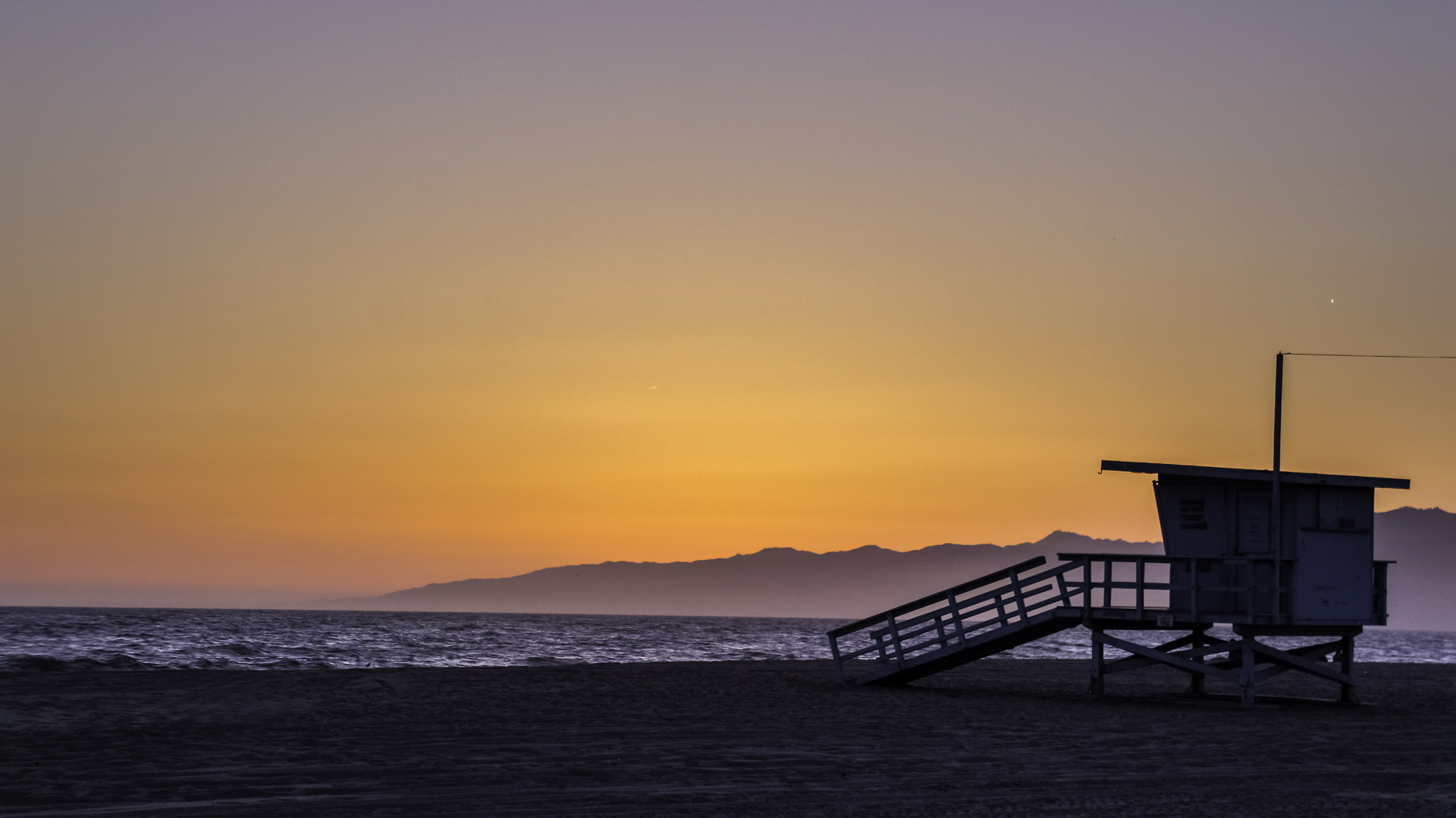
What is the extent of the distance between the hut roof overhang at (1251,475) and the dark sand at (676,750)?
353cm

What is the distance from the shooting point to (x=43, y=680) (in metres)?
19.7

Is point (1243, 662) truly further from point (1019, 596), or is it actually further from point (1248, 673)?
point (1019, 596)

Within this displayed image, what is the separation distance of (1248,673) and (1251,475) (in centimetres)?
316

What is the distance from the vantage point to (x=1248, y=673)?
20.8 m

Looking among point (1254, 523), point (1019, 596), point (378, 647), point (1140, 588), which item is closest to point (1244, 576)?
point (1254, 523)

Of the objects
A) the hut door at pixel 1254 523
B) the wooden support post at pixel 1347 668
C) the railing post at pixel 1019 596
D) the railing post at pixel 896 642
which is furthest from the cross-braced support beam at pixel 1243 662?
the railing post at pixel 896 642

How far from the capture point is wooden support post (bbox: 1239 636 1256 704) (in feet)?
67.9

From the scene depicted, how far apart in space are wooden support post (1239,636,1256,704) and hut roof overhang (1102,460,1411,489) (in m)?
2.58

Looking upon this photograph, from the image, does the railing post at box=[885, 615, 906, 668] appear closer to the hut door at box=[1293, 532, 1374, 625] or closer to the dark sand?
the dark sand

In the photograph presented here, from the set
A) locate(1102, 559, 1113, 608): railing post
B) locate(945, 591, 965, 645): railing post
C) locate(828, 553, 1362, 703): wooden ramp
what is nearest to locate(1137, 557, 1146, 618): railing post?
locate(828, 553, 1362, 703): wooden ramp

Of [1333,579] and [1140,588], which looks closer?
[1140,588]

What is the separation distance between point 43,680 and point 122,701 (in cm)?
370

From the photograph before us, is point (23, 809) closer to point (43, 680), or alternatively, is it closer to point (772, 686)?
point (43, 680)

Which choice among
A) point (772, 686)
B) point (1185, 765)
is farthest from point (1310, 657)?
point (1185, 765)
